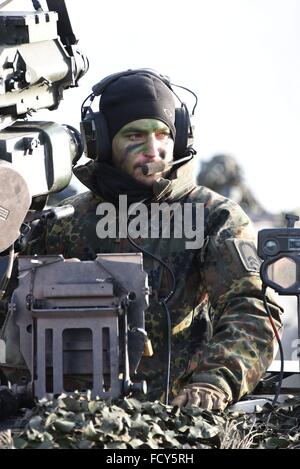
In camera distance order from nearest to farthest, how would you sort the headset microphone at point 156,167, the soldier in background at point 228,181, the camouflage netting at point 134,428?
the camouflage netting at point 134,428, the headset microphone at point 156,167, the soldier in background at point 228,181

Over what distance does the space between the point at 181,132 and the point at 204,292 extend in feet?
2.61

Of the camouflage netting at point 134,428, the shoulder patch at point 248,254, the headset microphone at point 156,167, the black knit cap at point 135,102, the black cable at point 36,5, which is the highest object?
the black cable at point 36,5

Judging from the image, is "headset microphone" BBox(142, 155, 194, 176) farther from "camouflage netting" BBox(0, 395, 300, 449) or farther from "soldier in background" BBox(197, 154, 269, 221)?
"soldier in background" BBox(197, 154, 269, 221)

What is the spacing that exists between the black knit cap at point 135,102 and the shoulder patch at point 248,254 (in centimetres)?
70

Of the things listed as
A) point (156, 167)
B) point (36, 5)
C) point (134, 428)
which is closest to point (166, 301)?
point (156, 167)

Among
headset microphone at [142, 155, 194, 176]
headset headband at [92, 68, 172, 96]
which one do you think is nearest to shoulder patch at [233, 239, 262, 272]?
headset microphone at [142, 155, 194, 176]

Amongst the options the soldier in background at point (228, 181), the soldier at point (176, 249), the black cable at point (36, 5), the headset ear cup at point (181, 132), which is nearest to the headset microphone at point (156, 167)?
the soldier at point (176, 249)

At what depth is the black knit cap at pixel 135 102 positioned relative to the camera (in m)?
7.95

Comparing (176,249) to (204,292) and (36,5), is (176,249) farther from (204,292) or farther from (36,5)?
(36,5)

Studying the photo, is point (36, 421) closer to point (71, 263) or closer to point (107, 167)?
point (71, 263)

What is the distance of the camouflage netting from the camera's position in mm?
5816

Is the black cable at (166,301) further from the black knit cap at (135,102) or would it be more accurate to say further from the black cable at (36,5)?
the black cable at (36,5)
